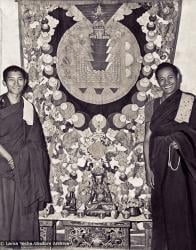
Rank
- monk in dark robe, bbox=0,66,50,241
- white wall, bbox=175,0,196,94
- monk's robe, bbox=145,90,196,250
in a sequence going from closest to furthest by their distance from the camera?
monk's robe, bbox=145,90,196,250, white wall, bbox=175,0,196,94, monk in dark robe, bbox=0,66,50,241

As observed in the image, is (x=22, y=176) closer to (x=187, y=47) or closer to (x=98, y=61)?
(x=98, y=61)

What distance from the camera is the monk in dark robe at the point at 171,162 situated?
173 inches

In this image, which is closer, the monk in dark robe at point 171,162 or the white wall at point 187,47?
the monk in dark robe at point 171,162

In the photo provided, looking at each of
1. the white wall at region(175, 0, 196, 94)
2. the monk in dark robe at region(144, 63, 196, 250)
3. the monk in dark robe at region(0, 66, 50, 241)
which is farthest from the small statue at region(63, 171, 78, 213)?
the white wall at region(175, 0, 196, 94)

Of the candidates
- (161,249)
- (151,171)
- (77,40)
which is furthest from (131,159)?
(77,40)

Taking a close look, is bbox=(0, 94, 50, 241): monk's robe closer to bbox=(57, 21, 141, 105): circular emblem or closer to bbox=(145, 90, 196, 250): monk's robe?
bbox=(57, 21, 141, 105): circular emblem

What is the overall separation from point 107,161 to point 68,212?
24.2 inches

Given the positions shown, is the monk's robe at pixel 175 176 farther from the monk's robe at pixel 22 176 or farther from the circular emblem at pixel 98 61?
the monk's robe at pixel 22 176

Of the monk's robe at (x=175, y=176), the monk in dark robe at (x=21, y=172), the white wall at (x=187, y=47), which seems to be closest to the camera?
the monk's robe at (x=175, y=176)

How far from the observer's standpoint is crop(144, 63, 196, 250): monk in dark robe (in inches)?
173

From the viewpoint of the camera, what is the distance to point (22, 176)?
182 inches

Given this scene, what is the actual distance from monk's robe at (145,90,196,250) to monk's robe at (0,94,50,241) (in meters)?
1.08

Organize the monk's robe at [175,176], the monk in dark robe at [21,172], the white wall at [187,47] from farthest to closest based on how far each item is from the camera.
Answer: the monk in dark robe at [21,172], the white wall at [187,47], the monk's robe at [175,176]

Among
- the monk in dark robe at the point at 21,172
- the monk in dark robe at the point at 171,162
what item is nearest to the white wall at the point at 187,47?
the monk in dark robe at the point at 171,162
